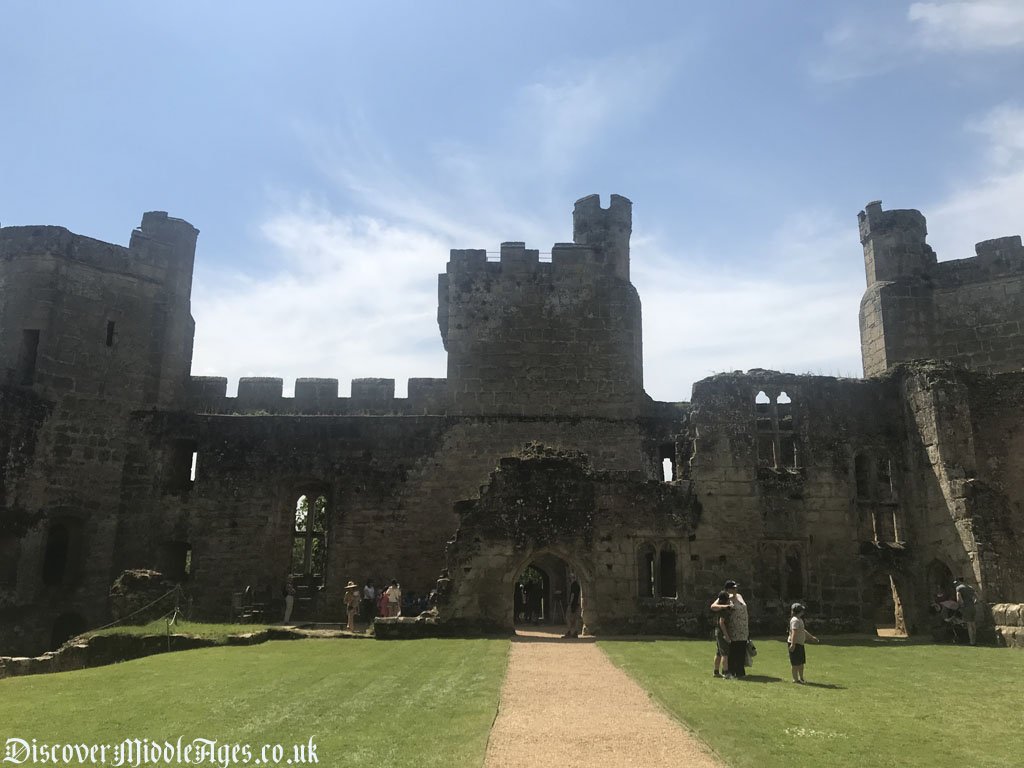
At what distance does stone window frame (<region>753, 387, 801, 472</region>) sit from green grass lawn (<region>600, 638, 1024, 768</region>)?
639 centimetres

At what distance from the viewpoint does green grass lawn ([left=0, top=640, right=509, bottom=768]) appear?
732cm

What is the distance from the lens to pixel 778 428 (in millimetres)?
20781

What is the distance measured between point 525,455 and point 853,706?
11.1m

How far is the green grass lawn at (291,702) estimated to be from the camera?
732 cm

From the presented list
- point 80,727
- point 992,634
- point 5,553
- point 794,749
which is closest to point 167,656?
point 80,727

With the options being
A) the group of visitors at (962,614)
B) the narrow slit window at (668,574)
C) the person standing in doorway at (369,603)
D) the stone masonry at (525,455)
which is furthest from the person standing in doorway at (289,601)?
the group of visitors at (962,614)

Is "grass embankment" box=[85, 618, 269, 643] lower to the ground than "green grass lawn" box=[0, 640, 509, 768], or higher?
higher

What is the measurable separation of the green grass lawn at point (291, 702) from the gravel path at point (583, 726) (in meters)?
0.27

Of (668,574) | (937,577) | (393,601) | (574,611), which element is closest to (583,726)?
(574,611)

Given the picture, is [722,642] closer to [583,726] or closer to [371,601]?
[583,726]

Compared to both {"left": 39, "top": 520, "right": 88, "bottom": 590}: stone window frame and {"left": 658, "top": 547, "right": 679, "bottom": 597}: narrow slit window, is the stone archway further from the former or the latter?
{"left": 658, "top": 547, "right": 679, "bottom": 597}: narrow slit window

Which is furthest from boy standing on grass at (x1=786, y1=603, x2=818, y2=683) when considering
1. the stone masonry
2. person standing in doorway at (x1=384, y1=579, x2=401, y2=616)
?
person standing in doorway at (x1=384, y1=579, x2=401, y2=616)

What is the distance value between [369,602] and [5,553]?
30.9 ft

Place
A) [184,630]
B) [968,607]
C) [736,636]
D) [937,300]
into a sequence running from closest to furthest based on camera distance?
[736,636] → [184,630] → [968,607] → [937,300]
